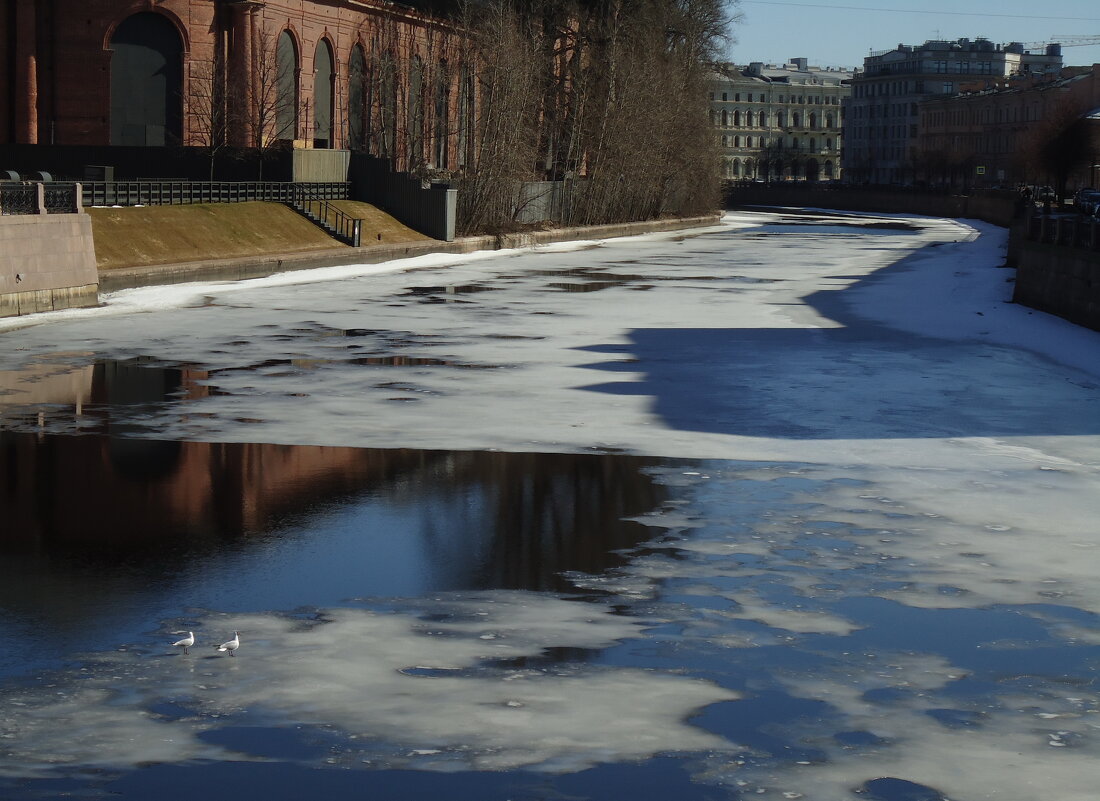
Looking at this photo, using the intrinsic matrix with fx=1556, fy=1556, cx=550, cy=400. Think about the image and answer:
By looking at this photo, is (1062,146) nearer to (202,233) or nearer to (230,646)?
(202,233)

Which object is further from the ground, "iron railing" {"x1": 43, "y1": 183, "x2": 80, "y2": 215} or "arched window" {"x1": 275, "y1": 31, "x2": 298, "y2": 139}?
"arched window" {"x1": 275, "y1": 31, "x2": 298, "y2": 139}

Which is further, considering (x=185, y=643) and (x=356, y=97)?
(x=356, y=97)

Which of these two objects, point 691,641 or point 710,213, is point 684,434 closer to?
point 691,641

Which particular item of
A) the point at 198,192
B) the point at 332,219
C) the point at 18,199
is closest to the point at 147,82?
the point at 332,219

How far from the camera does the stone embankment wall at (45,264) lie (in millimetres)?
29031

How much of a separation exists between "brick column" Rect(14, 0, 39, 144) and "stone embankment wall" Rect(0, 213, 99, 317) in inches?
1256

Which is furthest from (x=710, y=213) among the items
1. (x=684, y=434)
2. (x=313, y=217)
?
(x=684, y=434)

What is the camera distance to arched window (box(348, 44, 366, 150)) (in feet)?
255

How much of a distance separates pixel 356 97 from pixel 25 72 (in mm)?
20612

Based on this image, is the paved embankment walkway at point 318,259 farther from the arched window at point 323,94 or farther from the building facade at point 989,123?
the building facade at point 989,123

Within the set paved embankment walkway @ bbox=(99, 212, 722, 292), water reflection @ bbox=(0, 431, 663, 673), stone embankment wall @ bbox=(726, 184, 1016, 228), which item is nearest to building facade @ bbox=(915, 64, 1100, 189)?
stone embankment wall @ bbox=(726, 184, 1016, 228)

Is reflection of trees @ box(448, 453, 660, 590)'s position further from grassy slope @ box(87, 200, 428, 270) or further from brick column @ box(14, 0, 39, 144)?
brick column @ box(14, 0, 39, 144)

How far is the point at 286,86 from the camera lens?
69562 mm

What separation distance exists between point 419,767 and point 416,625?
2495 mm
